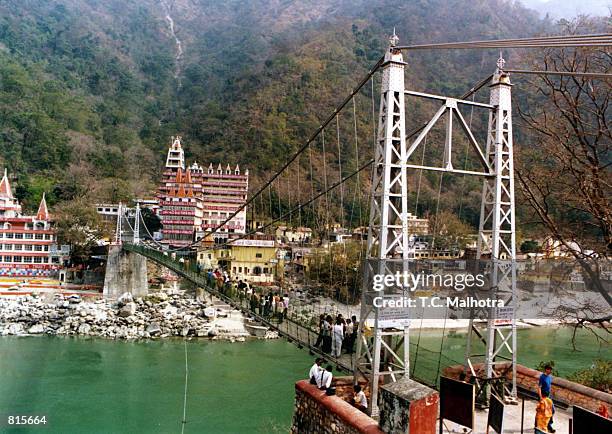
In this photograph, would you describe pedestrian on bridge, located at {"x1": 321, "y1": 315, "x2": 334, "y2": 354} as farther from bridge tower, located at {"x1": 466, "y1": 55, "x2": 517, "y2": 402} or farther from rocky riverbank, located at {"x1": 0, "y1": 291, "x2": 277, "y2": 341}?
rocky riverbank, located at {"x1": 0, "y1": 291, "x2": 277, "y2": 341}

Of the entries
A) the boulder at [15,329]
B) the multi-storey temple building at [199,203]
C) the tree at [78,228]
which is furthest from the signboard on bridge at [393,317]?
the tree at [78,228]

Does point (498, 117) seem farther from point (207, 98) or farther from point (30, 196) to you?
point (207, 98)

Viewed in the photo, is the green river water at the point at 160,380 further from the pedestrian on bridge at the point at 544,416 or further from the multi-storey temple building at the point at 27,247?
the multi-storey temple building at the point at 27,247

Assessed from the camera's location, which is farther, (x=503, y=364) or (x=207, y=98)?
(x=207, y=98)

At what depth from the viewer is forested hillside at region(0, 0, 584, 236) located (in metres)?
32.3

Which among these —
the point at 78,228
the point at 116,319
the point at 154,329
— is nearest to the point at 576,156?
the point at 154,329

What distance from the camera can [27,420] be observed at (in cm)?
827

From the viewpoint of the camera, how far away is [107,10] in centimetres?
7375

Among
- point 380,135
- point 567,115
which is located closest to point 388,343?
point 380,135

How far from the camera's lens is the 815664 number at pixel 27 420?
323 inches

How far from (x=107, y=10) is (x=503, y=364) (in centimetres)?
8103

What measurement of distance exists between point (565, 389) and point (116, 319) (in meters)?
13.6

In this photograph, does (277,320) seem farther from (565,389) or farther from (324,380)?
(565,389)

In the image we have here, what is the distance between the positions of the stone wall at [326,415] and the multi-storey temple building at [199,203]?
17.2 meters
